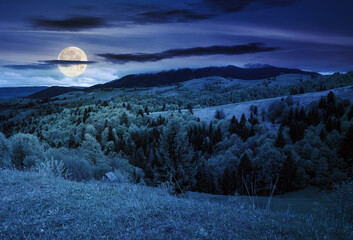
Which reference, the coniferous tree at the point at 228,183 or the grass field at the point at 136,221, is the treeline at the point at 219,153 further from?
the grass field at the point at 136,221

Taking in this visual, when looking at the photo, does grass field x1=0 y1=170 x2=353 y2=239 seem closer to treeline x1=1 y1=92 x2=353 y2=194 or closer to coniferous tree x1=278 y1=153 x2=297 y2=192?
treeline x1=1 y1=92 x2=353 y2=194

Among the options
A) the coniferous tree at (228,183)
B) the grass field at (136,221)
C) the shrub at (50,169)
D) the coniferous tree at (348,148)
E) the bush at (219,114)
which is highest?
the grass field at (136,221)

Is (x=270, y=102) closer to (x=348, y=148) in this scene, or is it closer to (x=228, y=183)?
(x=348, y=148)

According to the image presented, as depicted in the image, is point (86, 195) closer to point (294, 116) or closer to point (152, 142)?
point (152, 142)

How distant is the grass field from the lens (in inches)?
291

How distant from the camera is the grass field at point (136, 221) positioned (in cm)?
739

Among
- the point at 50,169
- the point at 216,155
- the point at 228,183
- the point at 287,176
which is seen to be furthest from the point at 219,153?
the point at 50,169

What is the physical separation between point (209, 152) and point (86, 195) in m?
112

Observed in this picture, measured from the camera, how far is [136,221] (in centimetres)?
847

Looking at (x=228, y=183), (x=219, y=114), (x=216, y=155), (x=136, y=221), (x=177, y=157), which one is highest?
(x=136, y=221)

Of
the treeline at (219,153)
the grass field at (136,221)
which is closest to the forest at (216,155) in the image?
the treeline at (219,153)

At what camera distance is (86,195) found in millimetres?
12695

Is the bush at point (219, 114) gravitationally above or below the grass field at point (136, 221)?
below

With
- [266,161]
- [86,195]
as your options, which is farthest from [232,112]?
[86,195]
